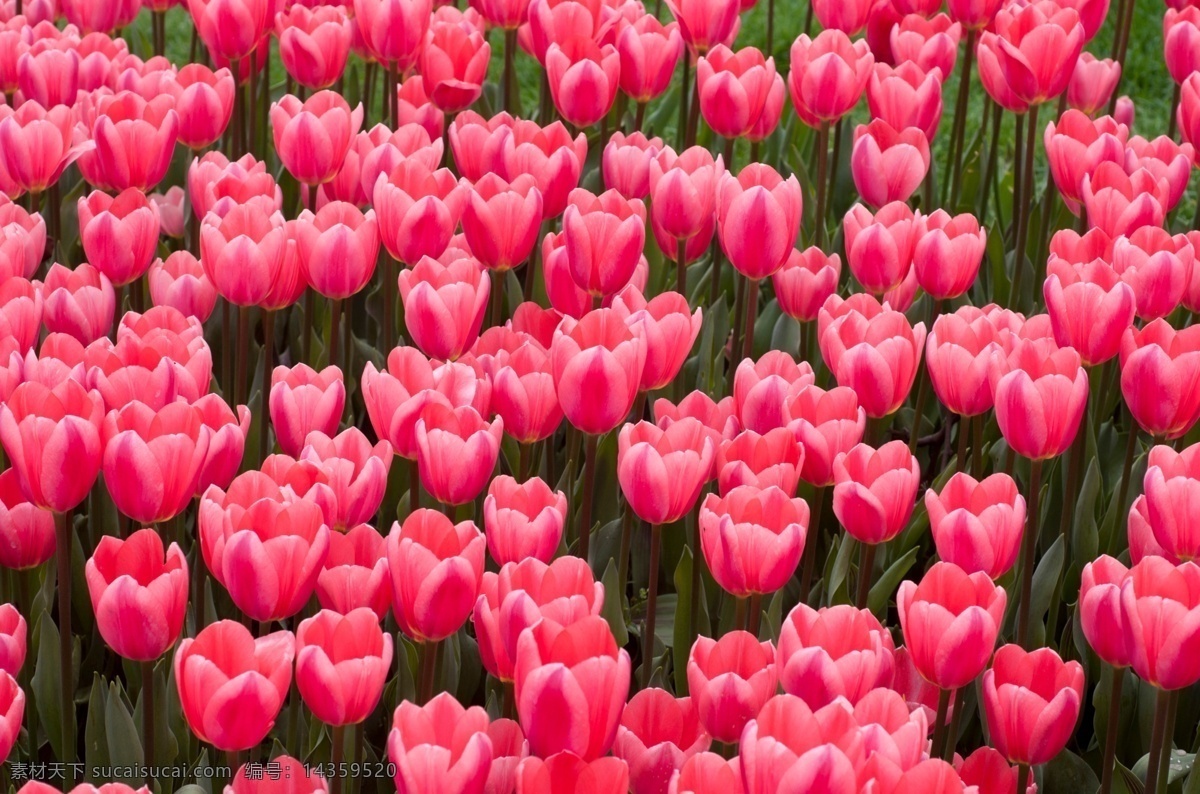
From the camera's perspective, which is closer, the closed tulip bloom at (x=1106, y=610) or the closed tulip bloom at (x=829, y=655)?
the closed tulip bloom at (x=829, y=655)

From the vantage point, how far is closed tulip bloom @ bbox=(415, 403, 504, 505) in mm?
1586

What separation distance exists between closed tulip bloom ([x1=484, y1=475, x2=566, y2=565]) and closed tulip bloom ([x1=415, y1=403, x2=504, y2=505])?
6 cm

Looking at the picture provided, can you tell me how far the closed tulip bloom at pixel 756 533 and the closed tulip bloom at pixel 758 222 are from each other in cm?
58

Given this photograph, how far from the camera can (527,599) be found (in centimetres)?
130

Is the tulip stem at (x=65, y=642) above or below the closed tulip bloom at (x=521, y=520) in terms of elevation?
below

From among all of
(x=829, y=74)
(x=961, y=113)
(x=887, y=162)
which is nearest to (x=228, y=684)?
(x=887, y=162)

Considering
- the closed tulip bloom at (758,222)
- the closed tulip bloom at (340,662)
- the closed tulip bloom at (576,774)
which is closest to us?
the closed tulip bloom at (576,774)

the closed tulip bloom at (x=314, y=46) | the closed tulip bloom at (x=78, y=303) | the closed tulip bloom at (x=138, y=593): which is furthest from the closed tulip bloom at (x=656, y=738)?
the closed tulip bloom at (x=314, y=46)

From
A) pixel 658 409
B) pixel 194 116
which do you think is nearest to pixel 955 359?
pixel 658 409

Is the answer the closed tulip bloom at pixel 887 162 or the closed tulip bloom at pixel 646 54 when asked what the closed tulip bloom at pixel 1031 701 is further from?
the closed tulip bloom at pixel 646 54

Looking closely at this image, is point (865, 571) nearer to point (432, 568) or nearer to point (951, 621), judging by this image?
point (951, 621)

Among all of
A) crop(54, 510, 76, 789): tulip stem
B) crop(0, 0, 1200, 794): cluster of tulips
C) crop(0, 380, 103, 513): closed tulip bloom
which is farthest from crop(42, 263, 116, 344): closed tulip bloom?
crop(0, 380, 103, 513): closed tulip bloom

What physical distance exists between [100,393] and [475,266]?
53 centimetres

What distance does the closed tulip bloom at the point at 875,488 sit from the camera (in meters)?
1.63
